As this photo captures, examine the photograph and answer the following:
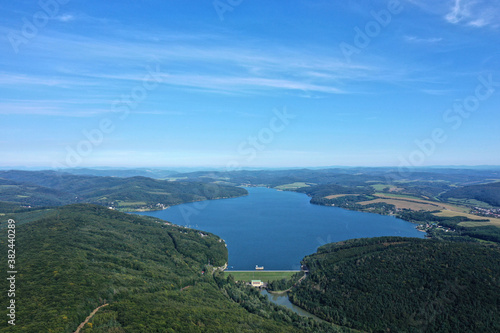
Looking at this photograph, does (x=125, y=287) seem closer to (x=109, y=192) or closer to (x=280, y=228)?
(x=280, y=228)

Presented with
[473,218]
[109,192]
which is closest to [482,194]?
[473,218]

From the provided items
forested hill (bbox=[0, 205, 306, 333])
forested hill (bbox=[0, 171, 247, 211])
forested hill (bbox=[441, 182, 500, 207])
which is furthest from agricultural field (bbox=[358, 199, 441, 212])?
forested hill (bbox=[0, 205, 306, 333])

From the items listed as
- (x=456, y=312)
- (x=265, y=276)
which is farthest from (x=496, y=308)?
(x=265, y=276)

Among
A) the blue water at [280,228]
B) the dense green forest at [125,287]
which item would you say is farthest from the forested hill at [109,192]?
the dense green forest at [125,287]

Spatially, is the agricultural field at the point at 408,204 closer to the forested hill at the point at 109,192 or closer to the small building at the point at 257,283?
the forested hill at the point at 109,192

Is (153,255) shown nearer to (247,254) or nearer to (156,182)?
(247,254)
